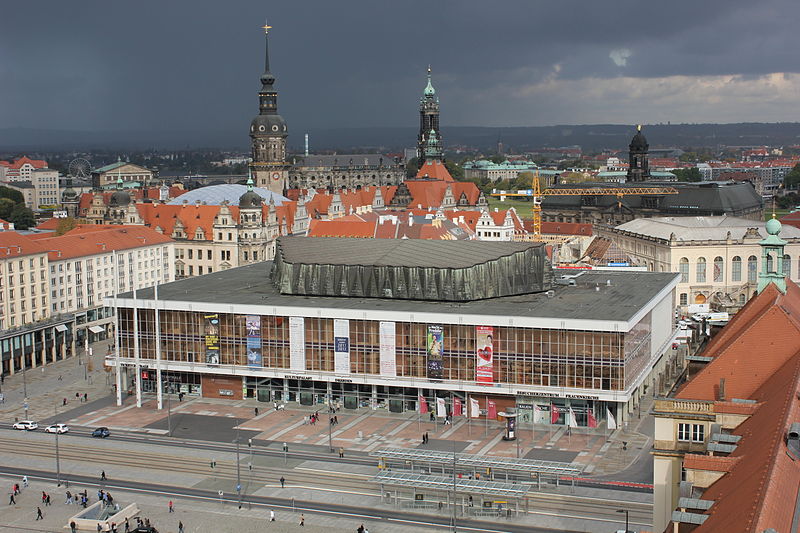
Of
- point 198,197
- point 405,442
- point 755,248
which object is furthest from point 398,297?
point 198,197

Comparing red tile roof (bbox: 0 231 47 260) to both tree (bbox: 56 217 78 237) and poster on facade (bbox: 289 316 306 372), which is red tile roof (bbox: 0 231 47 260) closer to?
poster on facade (bbox: 289 316 306 372)

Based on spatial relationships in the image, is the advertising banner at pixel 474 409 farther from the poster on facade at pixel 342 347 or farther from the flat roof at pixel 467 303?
the poster on facade at pixel 342 347

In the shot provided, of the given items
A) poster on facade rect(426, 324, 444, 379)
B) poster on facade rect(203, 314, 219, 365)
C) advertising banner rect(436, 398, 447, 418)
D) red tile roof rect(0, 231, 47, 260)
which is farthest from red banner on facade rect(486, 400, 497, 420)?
red tile roof rect(0, 231, 47, 260)

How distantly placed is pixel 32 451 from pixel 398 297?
3115 cm

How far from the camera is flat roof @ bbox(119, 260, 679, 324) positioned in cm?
8131

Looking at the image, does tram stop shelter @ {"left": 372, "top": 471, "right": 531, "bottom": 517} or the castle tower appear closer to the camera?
the castle tower

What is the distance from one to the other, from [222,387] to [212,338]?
433cm

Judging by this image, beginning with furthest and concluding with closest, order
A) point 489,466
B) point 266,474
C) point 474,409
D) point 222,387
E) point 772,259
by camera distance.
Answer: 1. point 222,387
2. point 474,409
3. point 266,474
4. point 489,466
5. point 772,259

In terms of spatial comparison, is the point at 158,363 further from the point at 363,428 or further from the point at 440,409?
the point at 440,409

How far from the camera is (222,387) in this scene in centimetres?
8825

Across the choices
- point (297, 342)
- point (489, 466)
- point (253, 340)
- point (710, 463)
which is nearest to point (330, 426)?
point (297, 342)

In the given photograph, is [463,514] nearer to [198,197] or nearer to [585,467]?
[585,467]

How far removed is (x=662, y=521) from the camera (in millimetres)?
47938

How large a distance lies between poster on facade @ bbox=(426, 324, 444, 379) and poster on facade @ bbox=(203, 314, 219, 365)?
703 inches
